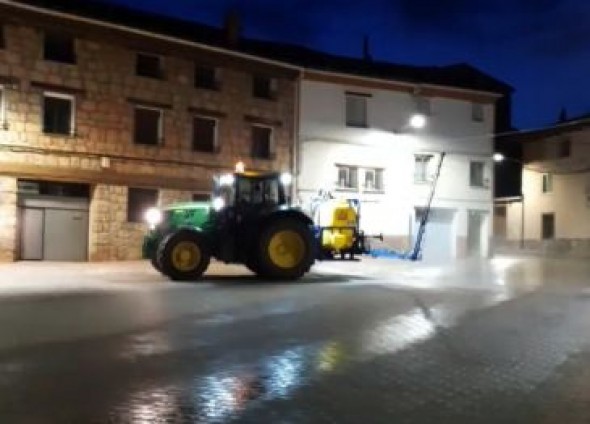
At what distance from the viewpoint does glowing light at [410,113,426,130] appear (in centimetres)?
3958

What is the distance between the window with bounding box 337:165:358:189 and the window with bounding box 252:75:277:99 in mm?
5315

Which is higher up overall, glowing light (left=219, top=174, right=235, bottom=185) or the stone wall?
glowing light (left=219, top=174, right=235, bottom=185)

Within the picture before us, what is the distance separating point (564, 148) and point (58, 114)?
32.7m

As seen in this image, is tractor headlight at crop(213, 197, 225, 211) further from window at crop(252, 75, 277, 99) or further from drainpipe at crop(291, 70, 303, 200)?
drainpipe at crop(291, 70, 303, 200)

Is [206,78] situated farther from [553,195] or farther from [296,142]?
[553,195]

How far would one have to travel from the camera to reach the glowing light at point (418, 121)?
3958 cm

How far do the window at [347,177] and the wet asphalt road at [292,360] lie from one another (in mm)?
23408

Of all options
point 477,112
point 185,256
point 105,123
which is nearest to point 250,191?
point 185,256

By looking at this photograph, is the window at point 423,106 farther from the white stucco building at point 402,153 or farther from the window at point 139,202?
the window at point 139,202

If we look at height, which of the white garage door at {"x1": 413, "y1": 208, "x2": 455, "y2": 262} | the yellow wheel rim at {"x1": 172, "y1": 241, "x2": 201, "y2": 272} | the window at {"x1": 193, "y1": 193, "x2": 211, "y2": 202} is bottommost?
the yellow wheel rim at {"x1": 172, "y1": 241, "x2": 201, "y2": 272}

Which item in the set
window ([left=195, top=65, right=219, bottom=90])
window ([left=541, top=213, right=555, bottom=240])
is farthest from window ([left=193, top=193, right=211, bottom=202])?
window ([left=541, top=213, right=555, bottom=240])

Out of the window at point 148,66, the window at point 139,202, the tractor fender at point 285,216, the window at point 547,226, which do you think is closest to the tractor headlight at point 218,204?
the tractor fender at point 285,216

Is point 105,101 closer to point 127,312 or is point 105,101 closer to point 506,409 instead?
point 127,312

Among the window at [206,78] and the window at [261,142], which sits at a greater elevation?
the window at [206,78]
